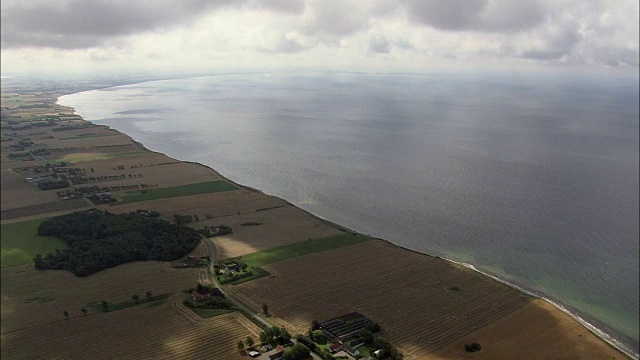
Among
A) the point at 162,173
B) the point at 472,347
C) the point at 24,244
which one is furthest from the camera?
the point at 162,173

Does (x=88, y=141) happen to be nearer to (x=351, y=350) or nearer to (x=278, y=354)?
(x=278, y=354)

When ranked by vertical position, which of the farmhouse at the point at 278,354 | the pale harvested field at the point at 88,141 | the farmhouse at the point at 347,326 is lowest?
the farmhouse at the point at 347,326

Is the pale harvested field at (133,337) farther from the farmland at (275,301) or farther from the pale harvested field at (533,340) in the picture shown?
the pale harvested field at (533,340)

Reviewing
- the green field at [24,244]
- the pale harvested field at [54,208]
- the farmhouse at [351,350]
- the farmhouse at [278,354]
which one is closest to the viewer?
the farmhouse at [278,354]

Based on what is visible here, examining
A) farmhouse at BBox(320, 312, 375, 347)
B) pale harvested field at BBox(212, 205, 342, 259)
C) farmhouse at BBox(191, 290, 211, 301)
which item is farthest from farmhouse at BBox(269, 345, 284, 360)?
pale harvested field at BBox(212, 205, 342, 259)

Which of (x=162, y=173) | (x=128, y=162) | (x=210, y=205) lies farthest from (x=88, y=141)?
(x=210, y=205)

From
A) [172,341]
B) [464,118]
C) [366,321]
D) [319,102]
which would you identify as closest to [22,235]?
[172,341]

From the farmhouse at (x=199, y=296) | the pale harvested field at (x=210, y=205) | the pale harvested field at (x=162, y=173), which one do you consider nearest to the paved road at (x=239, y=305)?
the farmhouse at (x=199, y=296)
